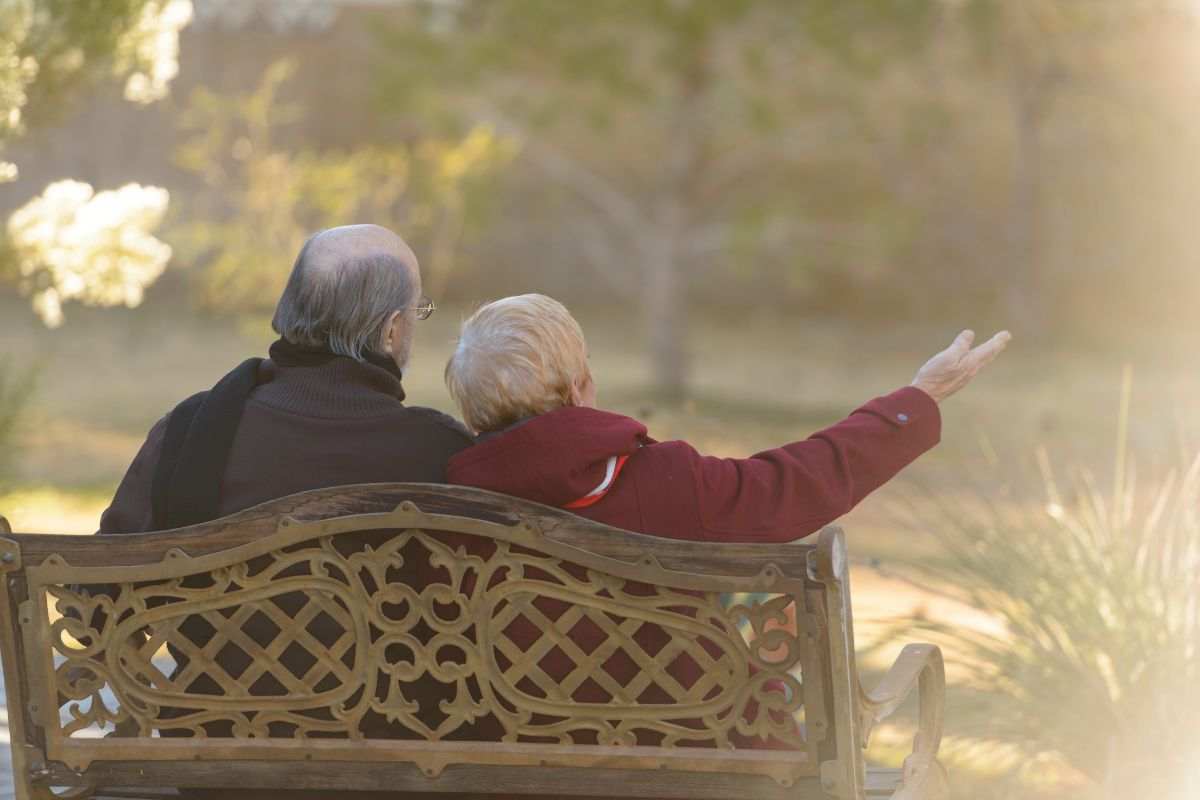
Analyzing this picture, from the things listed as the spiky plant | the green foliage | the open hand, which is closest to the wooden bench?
the open hand

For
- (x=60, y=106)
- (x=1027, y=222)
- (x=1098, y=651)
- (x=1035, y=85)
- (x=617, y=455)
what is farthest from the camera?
(x=1027, y=222)

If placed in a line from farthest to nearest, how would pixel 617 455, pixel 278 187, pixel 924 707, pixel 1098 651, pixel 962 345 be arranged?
pixel 278 187
pixel 1098 651
pixel 924 707
pixel 962 345
pixel 617 455

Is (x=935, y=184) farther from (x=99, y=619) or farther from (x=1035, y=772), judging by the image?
(x=99, y=619)

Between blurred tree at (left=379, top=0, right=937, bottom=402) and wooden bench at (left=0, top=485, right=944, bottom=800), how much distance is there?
1199cm

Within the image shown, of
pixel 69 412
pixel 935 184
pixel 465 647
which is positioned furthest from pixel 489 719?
pixel 935 184

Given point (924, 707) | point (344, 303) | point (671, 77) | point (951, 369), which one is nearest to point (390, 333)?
point (344, 303)

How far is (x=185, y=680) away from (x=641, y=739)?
62cm

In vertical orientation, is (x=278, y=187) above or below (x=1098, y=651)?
above

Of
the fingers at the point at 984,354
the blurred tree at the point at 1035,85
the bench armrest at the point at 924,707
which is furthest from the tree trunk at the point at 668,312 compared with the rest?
the fingers at the point at 984,354

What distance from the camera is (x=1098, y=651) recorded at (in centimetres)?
363

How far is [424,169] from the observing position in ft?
36.2

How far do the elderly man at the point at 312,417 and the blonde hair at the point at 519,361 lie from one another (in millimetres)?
61

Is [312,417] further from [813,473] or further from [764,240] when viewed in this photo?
[764,240]

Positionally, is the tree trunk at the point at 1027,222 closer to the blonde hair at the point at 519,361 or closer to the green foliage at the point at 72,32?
the green foliage at the point at 72,32
